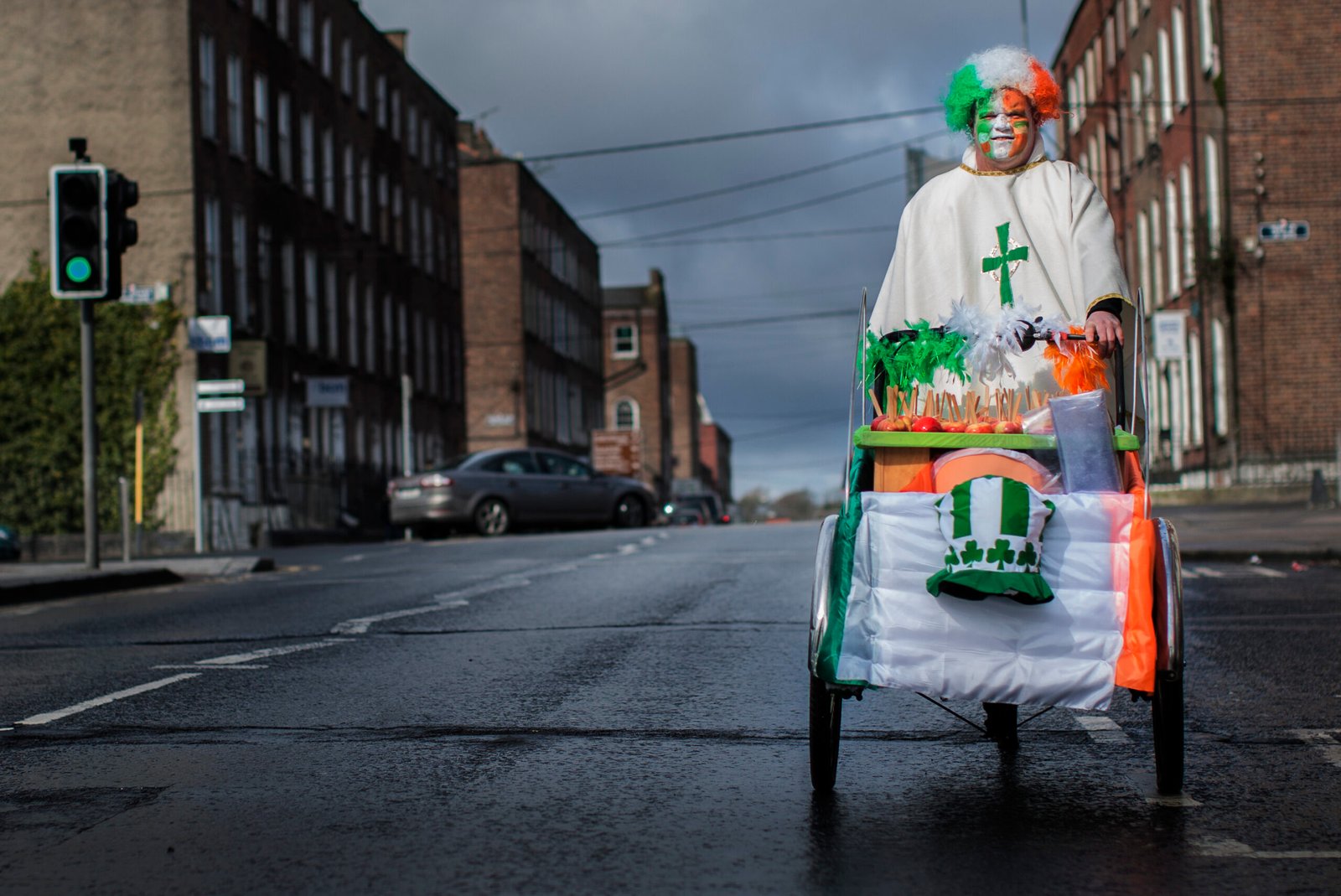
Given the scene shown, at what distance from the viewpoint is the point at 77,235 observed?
1584 centimetres

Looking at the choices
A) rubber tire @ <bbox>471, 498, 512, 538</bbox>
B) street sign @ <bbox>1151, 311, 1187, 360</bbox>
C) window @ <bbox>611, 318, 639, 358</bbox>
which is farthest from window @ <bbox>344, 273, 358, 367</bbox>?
window @ <bbox>611, 318, 639, 358</bbox>

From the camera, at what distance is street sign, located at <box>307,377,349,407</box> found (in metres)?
37.9

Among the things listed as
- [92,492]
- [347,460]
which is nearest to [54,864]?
[92,492]

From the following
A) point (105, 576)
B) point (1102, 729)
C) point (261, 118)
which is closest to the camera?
point (1102, 729)

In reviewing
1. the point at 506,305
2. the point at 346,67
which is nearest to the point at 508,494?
the point at 346,67

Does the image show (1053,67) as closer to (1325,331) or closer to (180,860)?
(1325,331)

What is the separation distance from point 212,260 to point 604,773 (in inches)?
1197

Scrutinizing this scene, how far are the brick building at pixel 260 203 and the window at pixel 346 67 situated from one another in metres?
0.09

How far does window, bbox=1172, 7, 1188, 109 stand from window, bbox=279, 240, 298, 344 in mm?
19262

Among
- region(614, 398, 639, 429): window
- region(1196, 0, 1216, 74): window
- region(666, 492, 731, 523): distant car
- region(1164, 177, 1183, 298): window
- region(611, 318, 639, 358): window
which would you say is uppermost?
region(1196, 0, 1216, 74): window

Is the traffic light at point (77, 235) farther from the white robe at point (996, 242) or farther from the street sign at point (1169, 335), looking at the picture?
the street sign at point (1169, 335)

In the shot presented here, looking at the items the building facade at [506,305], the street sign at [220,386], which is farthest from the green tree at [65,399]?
the building facade at [506,305]

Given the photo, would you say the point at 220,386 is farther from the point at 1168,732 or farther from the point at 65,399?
the point at 1168,732

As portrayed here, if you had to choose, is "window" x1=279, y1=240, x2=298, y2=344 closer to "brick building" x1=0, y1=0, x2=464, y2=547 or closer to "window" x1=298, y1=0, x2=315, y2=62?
"brick building" x1=0, y1=0, x2=464, y2=547
